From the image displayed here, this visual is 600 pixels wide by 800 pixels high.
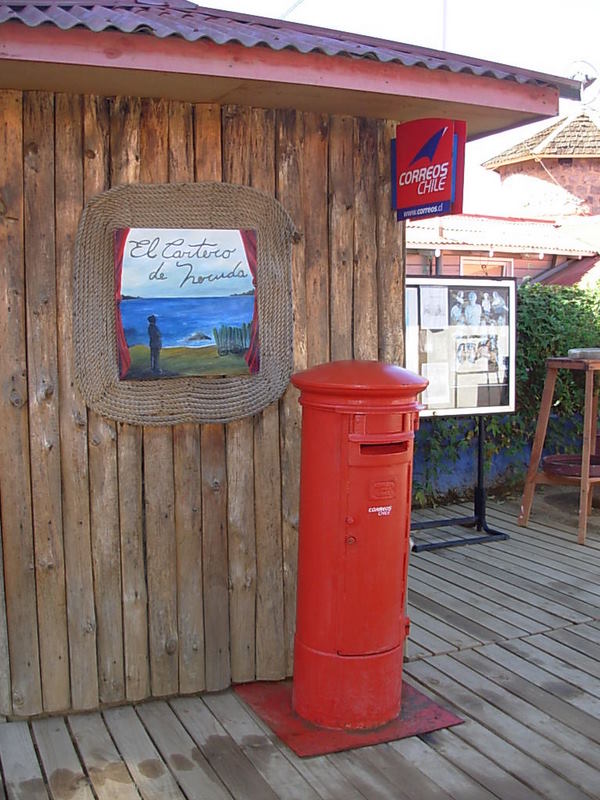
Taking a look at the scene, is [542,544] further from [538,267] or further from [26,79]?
[538,267]

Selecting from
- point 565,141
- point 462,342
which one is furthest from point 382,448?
point 565,141

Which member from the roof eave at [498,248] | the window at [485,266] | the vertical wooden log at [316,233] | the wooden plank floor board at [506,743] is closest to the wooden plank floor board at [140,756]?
the wooden plank floor board at [506,743]

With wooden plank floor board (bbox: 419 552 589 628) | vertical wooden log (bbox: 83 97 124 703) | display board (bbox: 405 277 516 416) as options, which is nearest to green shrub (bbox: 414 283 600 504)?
display board (bbox: 405 277 516 416)

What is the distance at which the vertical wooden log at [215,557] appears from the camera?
13.3ft

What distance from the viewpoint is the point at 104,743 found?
11.9ft

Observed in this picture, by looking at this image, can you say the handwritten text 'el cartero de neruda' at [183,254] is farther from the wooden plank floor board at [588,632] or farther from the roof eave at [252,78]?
the wooden plank floor board at [588,632]

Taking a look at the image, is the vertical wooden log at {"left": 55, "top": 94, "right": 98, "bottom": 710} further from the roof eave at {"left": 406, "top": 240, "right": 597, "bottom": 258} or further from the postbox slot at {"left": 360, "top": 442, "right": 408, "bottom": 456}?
the roof eave at {"left": 406, "top": 240, "right": 597, "bottom": 258}

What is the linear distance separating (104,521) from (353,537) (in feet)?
3.68

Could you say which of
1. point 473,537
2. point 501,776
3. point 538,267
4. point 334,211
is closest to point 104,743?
point 501,776

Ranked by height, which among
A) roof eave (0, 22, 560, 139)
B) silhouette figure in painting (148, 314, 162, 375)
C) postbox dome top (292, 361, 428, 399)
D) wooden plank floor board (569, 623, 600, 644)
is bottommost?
wooden plank floor board (569, 623, 600, 644)

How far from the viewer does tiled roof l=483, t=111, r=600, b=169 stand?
2369 centimetres

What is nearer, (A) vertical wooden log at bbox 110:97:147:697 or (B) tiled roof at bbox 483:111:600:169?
(A) vertical wooden log at bbox 110:97:147:697

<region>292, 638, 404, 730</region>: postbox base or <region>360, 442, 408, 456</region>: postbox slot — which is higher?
<region>360, 442, 408, 456</region>: postbox slot

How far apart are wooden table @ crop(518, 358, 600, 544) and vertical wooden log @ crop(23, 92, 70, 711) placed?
4.42 metres
